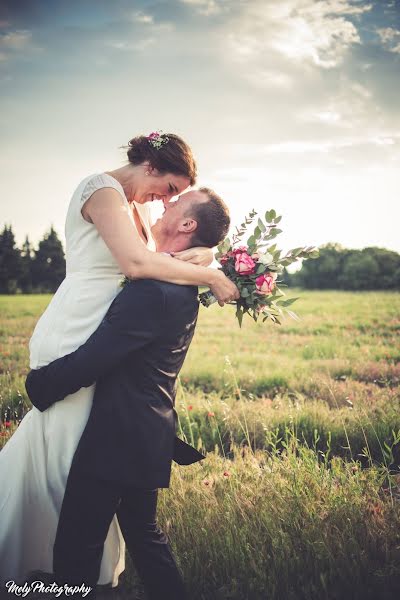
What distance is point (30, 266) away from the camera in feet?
191

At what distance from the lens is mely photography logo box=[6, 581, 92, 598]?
234cm

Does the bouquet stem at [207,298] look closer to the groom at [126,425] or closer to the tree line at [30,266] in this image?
the groom at [126,425]

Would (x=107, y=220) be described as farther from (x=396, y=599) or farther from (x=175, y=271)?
(x=396, y=599)

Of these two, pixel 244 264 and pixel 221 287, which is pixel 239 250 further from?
pixel 221 287

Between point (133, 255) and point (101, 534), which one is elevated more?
point (133, 255)

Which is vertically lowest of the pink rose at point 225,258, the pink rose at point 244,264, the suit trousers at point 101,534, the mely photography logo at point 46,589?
the mely photography logo at point 46,589

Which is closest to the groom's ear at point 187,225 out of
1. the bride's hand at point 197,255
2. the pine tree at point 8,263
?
the bride's hand at point 197,255

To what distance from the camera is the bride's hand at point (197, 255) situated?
258cm

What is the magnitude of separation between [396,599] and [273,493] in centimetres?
107

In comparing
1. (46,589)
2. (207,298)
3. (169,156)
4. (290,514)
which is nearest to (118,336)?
(207,298)

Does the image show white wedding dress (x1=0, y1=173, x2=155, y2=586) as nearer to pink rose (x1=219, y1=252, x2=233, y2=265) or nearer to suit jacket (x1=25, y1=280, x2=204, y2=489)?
suit jacket (x1=25, y1=280, x2=204, y2=489)

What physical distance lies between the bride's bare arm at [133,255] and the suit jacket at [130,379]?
0.08m

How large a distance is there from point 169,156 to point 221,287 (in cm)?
105

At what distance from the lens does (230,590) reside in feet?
8.81
